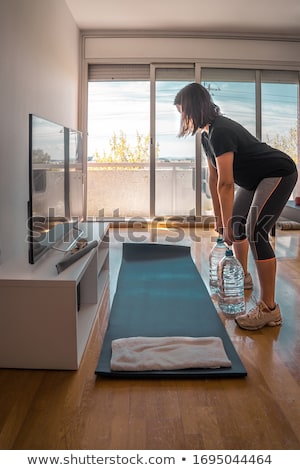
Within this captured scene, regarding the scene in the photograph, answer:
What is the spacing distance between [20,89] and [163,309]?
177 centimetres

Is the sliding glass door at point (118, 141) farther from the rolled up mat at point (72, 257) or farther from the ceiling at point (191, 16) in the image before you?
the rolled up mat at point (72, 257)

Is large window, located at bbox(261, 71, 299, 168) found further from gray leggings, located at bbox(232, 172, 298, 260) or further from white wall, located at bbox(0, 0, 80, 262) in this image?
gray leggings, located at bbox(232, 172, 298, 260)

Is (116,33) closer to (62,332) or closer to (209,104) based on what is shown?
(209,104)

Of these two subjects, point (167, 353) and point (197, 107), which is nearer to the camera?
point (167, 353)

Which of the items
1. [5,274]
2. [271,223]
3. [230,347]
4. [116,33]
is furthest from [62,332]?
[116,33]

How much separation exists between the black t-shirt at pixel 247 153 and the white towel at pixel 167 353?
0.82 meters

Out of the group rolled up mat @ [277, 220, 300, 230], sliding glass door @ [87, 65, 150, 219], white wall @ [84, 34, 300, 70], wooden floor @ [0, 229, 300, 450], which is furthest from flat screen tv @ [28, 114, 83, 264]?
rolled up mat @ [277, 220, 300, 230]

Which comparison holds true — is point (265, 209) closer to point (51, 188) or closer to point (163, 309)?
point (163, 309)

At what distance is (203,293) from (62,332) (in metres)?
1.16

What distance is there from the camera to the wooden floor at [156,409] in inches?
50.4

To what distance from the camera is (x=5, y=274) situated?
→ 180cm

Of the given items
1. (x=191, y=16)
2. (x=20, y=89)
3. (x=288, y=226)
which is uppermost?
(x=191, y=16)

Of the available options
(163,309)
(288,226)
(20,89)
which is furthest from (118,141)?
(163,309)

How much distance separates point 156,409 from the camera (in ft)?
4.79
